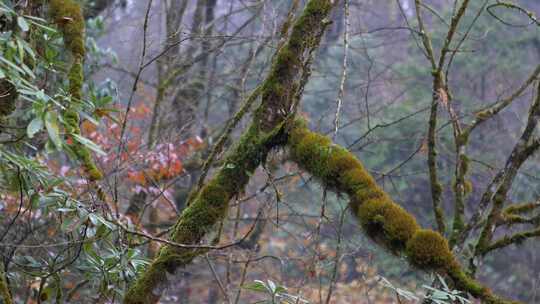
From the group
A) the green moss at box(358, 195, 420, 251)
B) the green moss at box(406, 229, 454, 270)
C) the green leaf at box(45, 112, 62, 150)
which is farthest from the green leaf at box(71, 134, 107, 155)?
the green moss at box(406, 229, 454, 270)

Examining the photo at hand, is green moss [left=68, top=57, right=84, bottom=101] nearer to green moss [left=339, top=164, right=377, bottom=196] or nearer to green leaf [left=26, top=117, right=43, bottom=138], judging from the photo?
green leaf [left=26, top=117, right=43, bottom=138]

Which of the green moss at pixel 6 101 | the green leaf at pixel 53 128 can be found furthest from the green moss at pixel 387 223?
the green moss at pixel 6 101

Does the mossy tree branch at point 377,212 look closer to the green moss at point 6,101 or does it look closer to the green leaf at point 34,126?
the green leaf at point 34,126

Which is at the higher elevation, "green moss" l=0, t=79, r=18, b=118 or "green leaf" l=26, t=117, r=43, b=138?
"green moss" l=0, t=79, r=18, b=118

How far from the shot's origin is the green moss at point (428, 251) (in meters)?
2.07

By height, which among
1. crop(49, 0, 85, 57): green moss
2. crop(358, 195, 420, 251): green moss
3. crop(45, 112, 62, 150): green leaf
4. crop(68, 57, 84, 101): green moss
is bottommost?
crop(358, 195, 420, 251): green moss

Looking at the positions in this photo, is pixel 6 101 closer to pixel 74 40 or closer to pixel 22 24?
pixel 74 40

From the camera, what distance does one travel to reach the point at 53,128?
1757mm

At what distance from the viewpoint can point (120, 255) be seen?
2.81 m

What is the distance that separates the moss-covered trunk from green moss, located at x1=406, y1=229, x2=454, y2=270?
0.78 metres

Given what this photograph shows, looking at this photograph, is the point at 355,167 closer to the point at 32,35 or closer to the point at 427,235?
the point at 427,235

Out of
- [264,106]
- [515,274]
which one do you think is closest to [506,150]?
[515,274]

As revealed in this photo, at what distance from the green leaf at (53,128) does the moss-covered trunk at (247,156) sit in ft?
3.02

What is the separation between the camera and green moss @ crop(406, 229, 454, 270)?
2066mm
